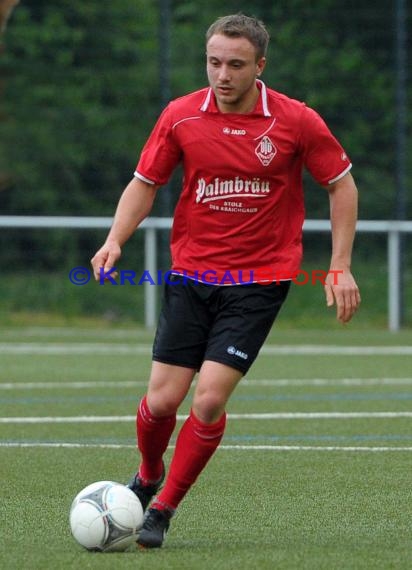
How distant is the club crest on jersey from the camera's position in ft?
18.0

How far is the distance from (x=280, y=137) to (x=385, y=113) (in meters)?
11.9

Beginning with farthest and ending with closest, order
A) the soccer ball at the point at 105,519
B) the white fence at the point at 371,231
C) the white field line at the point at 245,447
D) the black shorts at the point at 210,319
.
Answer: the white fence at the point at 371,231
the white field line at the point at 245,447
the black shorts at the point at 210,319
the soccer ball at the point at 105,519

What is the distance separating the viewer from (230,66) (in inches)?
→ 212

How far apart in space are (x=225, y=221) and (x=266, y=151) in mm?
315

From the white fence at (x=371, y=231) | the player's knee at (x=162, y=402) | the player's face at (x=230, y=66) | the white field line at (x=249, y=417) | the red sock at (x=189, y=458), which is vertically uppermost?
the player's face at (x=230, y=66)

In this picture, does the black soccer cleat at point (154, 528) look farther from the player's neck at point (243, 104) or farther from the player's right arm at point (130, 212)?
the player's neck at point (243, 104)

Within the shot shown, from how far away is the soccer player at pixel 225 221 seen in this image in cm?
540

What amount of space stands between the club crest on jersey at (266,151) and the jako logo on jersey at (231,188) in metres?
0.08

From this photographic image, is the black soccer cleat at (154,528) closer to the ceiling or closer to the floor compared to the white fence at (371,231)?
closer to the ceiling

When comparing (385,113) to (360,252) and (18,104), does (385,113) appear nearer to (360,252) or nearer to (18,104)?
(360,252)

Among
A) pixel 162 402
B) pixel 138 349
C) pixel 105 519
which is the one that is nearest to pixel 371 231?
pixel 138 349

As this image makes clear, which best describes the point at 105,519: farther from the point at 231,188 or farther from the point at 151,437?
the point at 231,188

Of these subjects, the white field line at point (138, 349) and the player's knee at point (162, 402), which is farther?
the white field line at point (138, 349)

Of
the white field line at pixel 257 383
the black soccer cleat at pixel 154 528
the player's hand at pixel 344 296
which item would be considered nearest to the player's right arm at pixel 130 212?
the player's hand at pixel 344 296
